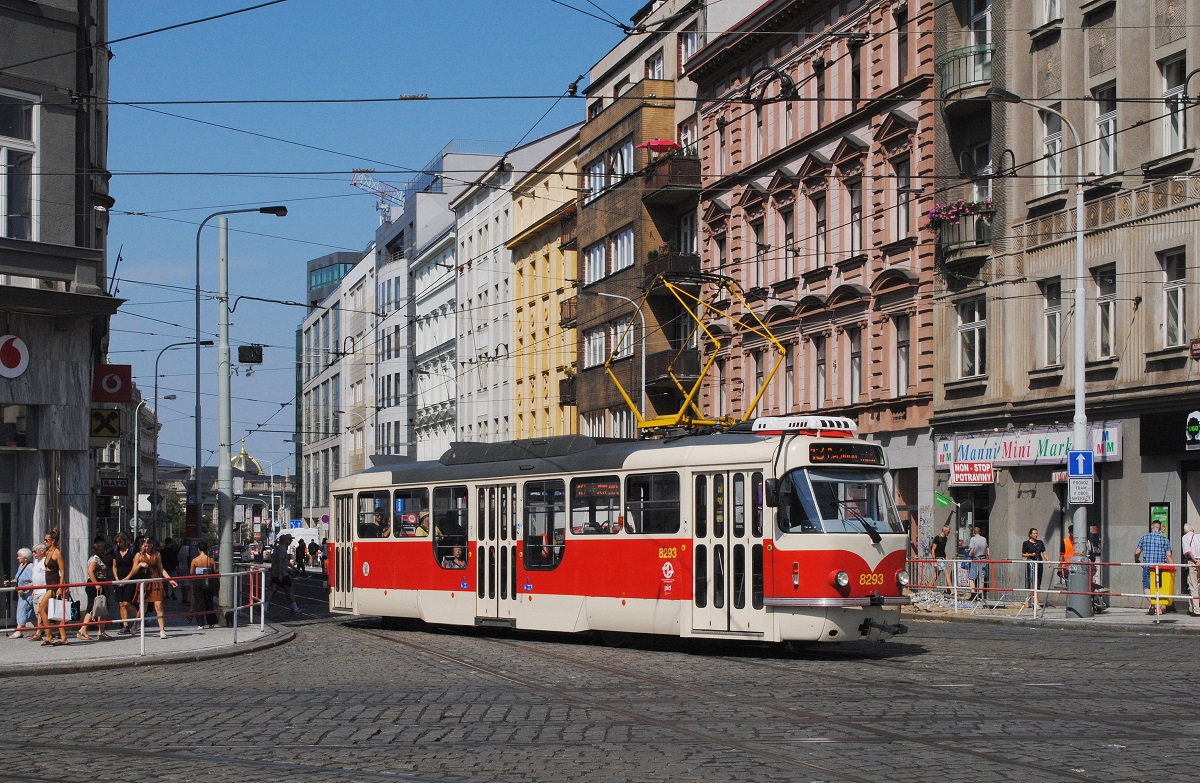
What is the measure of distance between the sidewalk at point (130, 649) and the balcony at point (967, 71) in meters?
20.3

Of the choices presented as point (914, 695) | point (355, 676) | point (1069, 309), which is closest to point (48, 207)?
point (355, 676)

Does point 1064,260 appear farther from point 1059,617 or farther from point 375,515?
point 375,515

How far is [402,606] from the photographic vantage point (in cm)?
2812

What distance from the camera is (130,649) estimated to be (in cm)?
2355

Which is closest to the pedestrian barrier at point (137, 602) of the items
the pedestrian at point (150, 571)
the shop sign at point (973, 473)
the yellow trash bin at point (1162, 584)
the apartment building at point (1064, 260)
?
the pedestrian at point (150, 571)

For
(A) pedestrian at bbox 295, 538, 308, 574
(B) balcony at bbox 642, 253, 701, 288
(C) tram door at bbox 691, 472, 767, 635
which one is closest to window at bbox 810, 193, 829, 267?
(B) balcony at bbox 642, 253, 701, 288

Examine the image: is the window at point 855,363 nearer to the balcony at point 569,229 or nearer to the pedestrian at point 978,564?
the pedestrian at point 978,564

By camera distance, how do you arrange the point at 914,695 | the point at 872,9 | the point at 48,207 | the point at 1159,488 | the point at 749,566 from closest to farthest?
the point at 914,695, the point at 749,566, the point at 48,207, the point at 1159,488, the point at 872,9

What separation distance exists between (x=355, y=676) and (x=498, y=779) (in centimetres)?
844

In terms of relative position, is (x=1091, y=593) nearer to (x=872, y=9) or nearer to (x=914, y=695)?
(x=914, y=695)

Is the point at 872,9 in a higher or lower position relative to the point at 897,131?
higher

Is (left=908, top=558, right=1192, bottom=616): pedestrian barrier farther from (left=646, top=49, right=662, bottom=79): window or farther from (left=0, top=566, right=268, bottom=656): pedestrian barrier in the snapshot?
(left=646, top=49, right=662, bottom=79): window

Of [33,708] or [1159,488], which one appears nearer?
[33,708]

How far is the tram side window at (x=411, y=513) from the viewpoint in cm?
2747
